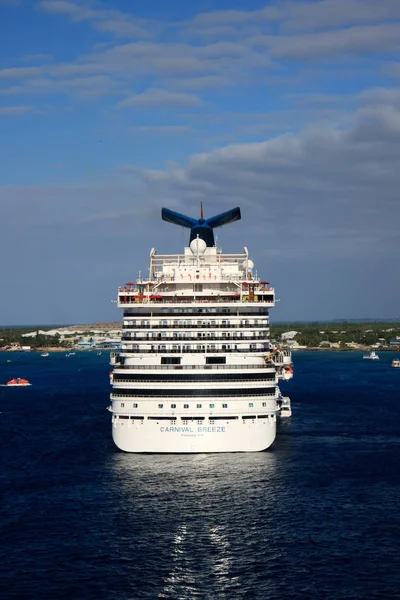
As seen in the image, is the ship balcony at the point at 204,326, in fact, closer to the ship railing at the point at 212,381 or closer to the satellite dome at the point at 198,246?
the ship railing at the point at 212,381

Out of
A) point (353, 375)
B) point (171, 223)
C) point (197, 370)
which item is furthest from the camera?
point (353, 375)

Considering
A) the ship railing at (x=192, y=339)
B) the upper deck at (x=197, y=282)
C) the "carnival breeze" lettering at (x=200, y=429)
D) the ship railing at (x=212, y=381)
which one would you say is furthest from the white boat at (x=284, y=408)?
the "carnival breeze" lettering at (x=200, y=429)

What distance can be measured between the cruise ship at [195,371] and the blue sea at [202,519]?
208cm

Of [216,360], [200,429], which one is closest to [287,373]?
[216,360]

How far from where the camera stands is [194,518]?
160 ft

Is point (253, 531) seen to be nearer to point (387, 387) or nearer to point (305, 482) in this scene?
point (305, 482)

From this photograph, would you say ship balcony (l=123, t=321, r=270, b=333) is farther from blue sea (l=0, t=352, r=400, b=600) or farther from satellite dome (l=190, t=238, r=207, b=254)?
satellite dome (l=190, t=238, r=207, b=254)

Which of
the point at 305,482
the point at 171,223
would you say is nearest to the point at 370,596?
the point at 305,482

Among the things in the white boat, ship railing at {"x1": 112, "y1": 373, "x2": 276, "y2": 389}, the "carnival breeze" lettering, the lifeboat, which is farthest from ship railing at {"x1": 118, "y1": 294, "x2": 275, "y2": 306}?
the white boat

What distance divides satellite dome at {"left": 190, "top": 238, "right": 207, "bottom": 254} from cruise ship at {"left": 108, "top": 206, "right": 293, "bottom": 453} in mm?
6808

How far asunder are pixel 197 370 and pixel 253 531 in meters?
18.2

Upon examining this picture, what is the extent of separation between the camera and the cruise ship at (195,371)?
200 feet

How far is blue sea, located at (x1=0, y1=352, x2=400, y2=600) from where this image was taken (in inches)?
1535

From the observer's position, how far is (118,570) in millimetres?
40562
